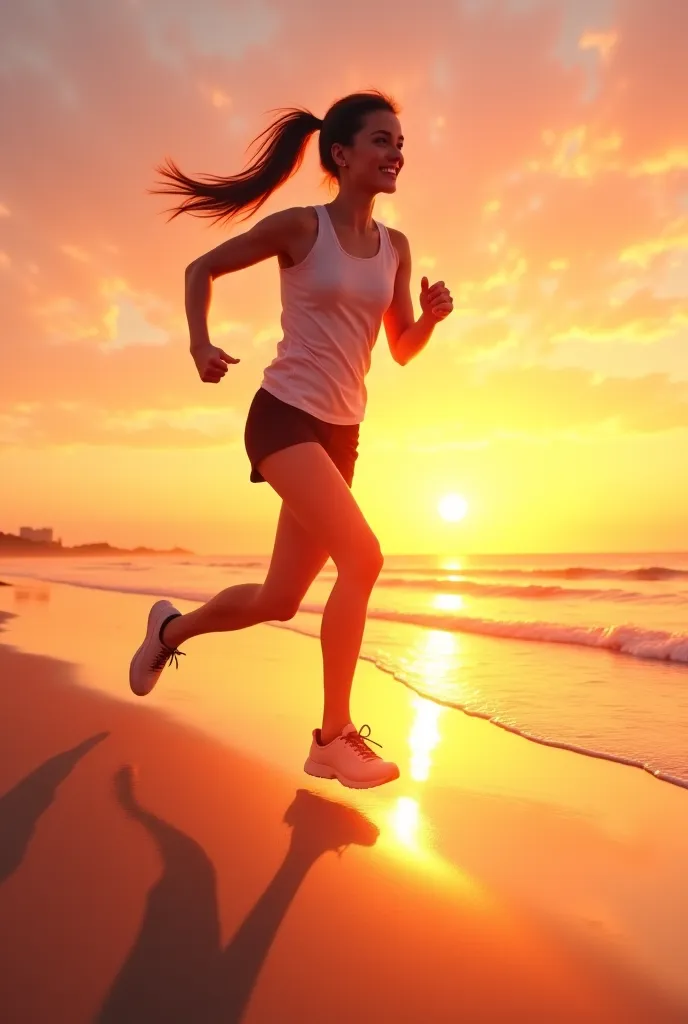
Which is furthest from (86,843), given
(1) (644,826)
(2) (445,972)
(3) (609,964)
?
(1) (644,826)

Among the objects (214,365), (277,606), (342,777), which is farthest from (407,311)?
(342,777)

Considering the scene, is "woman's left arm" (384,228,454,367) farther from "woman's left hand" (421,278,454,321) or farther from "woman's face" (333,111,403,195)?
"woman's face" (333,111,403,195)

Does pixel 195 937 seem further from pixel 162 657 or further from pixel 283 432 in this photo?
pixel 162 657

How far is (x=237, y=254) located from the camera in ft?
10.1

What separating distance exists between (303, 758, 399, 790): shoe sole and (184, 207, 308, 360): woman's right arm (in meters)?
1.58

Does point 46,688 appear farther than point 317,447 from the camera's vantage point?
Yes

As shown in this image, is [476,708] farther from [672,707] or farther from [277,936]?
[277,936]

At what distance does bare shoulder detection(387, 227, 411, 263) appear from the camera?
A: 11.1 ft

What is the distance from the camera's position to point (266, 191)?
3461 millimetres

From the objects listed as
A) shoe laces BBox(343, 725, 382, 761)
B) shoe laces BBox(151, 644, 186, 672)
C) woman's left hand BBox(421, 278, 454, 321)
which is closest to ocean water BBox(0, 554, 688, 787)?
shoe laces BBox(343, 725, 382, 761)

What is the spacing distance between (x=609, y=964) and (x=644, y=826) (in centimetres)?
89

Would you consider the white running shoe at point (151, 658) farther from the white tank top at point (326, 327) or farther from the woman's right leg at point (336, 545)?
the white tank top at point (326, 327)

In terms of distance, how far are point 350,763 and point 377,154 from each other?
2.22 metres

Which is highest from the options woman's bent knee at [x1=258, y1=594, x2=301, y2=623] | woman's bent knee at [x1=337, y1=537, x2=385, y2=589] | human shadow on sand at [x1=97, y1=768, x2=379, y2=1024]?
woman's bent knee at [x1=337, y1=537, x2=385, y2=589]
